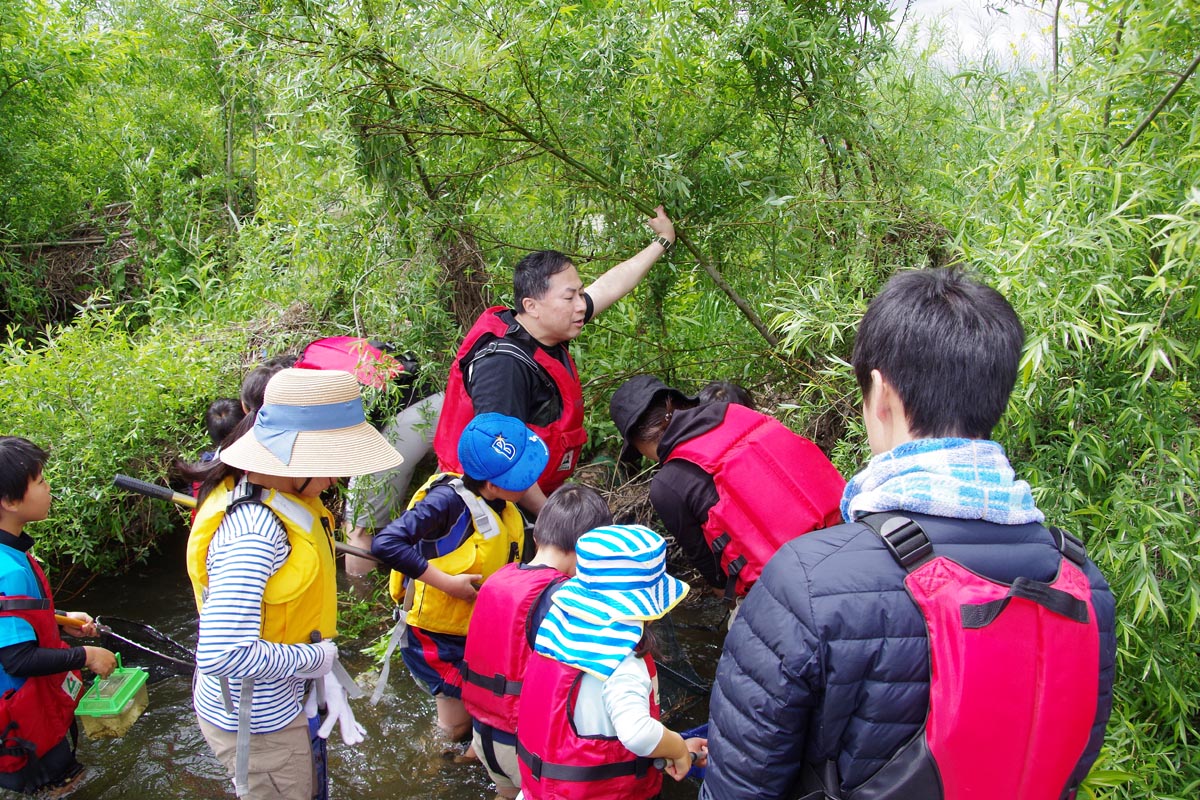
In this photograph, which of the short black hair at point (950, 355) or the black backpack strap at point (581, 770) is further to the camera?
the black backpack strap at point (581, 770)

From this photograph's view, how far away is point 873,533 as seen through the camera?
1.35 m

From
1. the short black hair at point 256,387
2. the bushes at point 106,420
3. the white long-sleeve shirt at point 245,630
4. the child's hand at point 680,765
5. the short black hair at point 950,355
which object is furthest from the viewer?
the bushes at point 106,420

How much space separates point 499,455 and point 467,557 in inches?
15.8

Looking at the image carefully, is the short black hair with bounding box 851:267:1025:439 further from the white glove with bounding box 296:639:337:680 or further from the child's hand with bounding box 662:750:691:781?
the white glove with bounding box 296:639:337:680

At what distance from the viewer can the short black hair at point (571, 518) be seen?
2598 millimetres

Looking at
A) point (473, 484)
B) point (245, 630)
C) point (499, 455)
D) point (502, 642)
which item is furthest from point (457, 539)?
point (245, 630)

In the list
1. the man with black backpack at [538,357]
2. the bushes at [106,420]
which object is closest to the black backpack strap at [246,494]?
the man with black backpack at [538,357]

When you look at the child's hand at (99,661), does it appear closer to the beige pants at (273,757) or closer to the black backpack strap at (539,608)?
the beige pants at (273,757)

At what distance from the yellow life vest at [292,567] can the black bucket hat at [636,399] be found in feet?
3.86

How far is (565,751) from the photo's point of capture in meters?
2.24

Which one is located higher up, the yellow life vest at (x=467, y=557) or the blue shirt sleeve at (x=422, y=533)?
the blue shirt sleeve at (x=422, y=533)

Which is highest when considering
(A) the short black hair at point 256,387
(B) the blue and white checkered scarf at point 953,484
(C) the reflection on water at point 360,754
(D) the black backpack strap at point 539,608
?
(B) the blue and white checkered scarf at point 953,484

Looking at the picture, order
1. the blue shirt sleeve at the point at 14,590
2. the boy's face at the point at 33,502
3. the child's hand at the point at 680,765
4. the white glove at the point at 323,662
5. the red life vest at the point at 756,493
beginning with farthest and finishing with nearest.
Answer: the boy's face at the point at 33,502 → the blue shirt sleeve at the point at 14,590 → the red life vest at the point at 756,493 → the white glove at the point at 323,662 → the child's hand at the point at 680,765

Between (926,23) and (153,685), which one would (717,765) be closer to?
(153,685)
